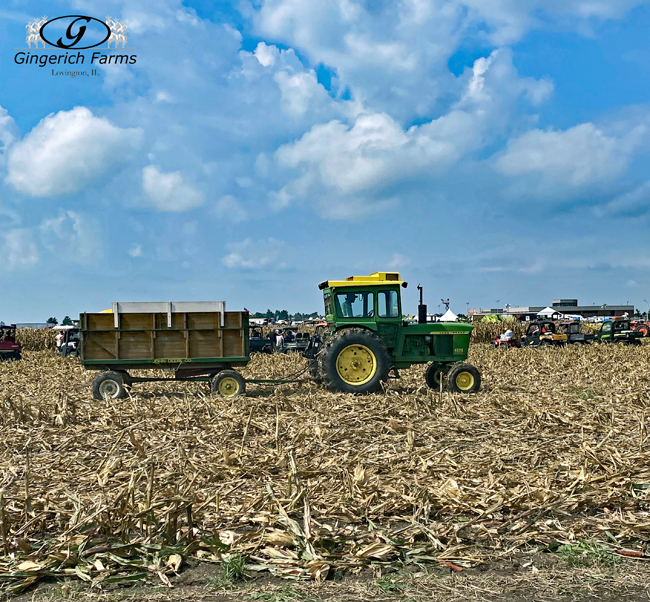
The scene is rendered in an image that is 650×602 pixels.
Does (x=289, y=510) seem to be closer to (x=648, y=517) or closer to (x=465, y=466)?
(x=465, y=466)

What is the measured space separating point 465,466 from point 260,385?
32.2ft

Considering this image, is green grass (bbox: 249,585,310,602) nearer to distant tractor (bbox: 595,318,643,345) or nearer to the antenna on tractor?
the antenna on tractor

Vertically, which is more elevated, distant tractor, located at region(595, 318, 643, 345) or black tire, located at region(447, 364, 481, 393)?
distant tractor, located at region(595, 318, 643, 345)

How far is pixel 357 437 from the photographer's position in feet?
26.5

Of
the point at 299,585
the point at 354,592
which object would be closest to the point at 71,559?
the point at 299,585

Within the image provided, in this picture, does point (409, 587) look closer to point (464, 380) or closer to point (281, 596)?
point (281, 596)

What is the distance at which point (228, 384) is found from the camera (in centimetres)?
1291

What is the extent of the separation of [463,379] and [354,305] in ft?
9.62

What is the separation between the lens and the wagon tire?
1280cm

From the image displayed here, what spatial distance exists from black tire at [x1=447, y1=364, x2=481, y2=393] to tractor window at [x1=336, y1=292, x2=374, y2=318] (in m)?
2.24

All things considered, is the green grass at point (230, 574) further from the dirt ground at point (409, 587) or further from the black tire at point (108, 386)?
the black tire at point (108, 386)

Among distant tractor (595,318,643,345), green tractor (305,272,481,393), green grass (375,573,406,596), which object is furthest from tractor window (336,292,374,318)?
distant tractor (595,318,643,345)

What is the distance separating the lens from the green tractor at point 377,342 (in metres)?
12.9

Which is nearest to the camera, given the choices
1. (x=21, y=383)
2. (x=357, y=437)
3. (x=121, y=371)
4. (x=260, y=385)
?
(x=357, y=437)
